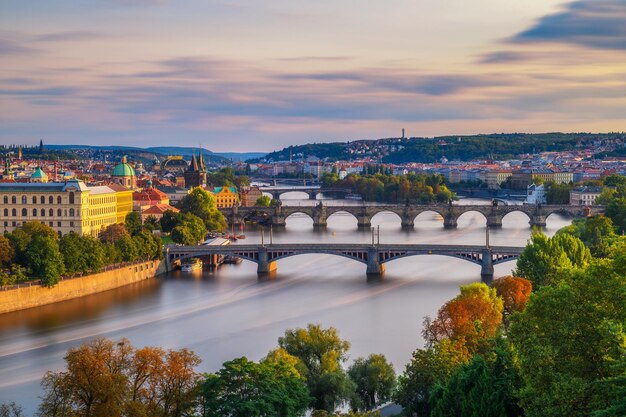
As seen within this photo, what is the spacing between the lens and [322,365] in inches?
674

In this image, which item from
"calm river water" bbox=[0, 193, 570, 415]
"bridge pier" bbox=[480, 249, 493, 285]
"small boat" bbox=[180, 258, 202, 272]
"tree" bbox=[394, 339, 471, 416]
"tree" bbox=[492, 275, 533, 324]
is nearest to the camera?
"tree" bbox=[394, 339, 471, 416]

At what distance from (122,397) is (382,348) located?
8.77 meters

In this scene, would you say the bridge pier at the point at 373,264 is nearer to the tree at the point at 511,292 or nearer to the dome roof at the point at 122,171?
the tree at the point at 511,292

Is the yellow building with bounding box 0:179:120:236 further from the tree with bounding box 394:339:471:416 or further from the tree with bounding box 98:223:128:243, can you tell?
the tree with bounding box 394:339:471:416

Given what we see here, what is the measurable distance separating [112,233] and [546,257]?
16.0 meters

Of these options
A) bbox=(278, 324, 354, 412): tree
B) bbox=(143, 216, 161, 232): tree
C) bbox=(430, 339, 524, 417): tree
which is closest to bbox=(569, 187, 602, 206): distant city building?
bbox=(143, 216, 161, 232): tree

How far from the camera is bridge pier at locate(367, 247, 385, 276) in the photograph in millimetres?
33812

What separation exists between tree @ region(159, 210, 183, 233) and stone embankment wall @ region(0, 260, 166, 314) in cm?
747

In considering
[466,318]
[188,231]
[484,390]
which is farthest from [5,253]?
[484,390]

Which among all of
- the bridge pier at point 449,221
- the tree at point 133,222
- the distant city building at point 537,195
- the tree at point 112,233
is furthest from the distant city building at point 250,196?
the tree at point 112,233

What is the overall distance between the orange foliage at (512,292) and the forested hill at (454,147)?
121 metres

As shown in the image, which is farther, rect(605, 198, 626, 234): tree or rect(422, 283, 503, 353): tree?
rect(605, 198, 626, 234): tree

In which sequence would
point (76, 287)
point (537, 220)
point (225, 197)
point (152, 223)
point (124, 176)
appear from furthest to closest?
point (225, 197), point (124, 176), point (537, 220), point (152, 223), point (76, 287)

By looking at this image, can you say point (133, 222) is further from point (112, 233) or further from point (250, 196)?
point (250, 196)
